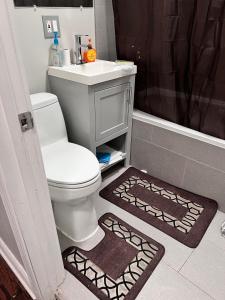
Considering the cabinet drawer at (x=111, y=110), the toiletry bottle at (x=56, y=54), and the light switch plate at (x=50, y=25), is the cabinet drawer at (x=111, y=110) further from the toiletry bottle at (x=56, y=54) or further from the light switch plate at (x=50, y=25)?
the light switch plate at (x=50, y=25)

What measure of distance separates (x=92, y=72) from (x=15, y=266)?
1200mm

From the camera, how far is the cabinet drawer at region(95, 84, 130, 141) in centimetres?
149

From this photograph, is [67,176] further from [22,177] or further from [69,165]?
[22,177]

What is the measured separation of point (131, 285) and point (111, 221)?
0.43 metres

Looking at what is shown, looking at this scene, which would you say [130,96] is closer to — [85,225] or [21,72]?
[85,225]

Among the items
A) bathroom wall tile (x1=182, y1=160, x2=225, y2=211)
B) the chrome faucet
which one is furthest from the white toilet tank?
bathroom wall tile (x1=182, y1=160, x2=225, y2=211)

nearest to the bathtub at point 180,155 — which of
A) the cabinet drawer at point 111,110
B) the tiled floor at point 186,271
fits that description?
the cabinet drawer at point 111,110

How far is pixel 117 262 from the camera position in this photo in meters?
1.26

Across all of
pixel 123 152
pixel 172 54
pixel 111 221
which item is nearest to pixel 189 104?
pixel 172 54

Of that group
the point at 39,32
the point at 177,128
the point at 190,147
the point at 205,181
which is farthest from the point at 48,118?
the point at 205,181

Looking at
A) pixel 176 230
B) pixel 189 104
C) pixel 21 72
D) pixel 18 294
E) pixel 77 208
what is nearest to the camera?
pixel 21 72

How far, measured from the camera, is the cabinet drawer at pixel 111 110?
1.49 m

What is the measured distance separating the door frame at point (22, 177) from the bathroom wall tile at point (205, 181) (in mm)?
1116

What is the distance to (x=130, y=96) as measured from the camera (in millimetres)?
1698
